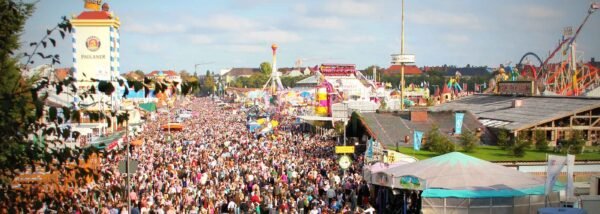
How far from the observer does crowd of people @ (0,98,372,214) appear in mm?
18281

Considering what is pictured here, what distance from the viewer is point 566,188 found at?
15.7 meters

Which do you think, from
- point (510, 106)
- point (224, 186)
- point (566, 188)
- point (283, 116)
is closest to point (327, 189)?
point (224, 186)

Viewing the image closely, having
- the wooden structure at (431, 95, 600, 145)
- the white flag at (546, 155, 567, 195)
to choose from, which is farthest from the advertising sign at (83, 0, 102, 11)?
the white flag at (546, 155, 567, 195)

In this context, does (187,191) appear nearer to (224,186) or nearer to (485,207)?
(224,186)

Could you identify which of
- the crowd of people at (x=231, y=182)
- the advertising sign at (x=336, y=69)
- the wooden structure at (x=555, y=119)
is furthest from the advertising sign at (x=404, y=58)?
the wooden structure at (x=555, y=119)

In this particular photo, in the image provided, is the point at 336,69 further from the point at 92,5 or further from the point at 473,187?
the point at 473,187

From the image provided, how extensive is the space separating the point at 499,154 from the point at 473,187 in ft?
44.6

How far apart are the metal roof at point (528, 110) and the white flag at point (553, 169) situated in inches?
618

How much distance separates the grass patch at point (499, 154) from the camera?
27.0m

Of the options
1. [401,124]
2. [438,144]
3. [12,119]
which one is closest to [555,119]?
[438,144]

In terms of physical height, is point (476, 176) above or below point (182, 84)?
below

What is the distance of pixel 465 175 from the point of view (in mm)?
16391

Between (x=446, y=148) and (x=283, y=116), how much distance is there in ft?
135

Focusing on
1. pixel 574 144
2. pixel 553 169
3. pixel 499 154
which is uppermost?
pixel 553 169
